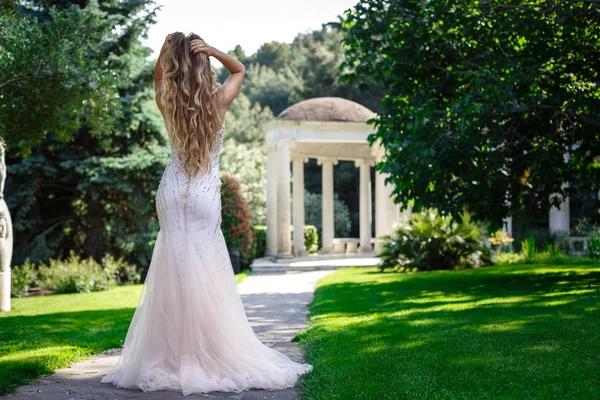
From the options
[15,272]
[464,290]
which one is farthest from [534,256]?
[15,272]

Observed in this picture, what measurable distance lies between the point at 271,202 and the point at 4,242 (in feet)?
49.9

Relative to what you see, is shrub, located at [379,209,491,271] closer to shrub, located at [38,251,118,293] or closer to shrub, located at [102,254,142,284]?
shrub, located at [102,254,142,284]

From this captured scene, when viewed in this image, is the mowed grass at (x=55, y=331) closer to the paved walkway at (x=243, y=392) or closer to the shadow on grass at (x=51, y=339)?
the shadow on grass at (x=51, y=339)

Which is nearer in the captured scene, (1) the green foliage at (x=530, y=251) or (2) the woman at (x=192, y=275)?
(2) the woman at (x=192, y=275)

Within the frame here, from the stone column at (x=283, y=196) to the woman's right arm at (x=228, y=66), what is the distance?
772 inches

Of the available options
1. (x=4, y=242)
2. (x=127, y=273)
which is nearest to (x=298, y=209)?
(x=127, y=273)

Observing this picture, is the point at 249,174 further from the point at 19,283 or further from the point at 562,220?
the point at 19,283

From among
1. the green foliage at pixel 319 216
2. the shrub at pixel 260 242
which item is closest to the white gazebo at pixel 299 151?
the shrub at pixel 260 242

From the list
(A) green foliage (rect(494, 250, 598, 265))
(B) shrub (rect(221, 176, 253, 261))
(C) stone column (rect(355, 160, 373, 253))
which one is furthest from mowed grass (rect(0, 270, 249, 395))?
(C) stone column (rect(355, 160, 373, 253))

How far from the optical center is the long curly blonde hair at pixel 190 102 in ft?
18.5

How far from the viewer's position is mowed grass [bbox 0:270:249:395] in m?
6.37

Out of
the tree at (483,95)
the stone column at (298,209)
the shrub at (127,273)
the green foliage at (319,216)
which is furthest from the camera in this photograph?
the green foliage at (319,216)

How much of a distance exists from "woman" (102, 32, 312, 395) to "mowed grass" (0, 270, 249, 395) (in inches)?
39.2

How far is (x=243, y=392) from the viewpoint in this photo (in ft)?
17.5
